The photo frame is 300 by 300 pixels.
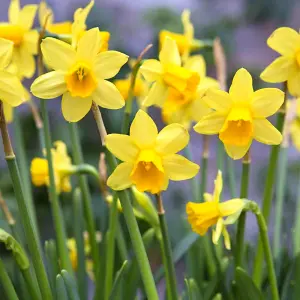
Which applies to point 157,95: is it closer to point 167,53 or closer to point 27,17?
point 167,53

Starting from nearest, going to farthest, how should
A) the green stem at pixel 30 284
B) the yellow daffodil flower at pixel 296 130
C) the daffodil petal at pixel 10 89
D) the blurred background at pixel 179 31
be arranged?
the daffodil petal at pixel 10 89, the green stem at pixel 30 284, the yellow daffodil flower at pixel 296 130, the blurred background at pixel 179 31

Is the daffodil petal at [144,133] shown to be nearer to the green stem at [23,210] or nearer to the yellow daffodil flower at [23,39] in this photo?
the green stem at [23,210]

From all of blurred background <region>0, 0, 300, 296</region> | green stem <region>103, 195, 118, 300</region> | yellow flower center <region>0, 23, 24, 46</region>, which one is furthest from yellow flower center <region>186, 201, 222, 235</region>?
blurred background <region>0, 0, 300, 296</region>

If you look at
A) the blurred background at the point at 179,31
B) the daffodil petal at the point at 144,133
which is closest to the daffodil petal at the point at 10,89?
the daffodil petal at the point at 144,133

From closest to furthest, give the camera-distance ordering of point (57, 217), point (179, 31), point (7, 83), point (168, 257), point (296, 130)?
point (7, 83) < point (168, 257) < point (57, 217) < point (296, 130) < point (179, 31)

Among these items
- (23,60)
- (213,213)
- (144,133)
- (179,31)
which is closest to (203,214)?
(213,213)

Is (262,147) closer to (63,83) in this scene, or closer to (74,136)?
(74,136)
